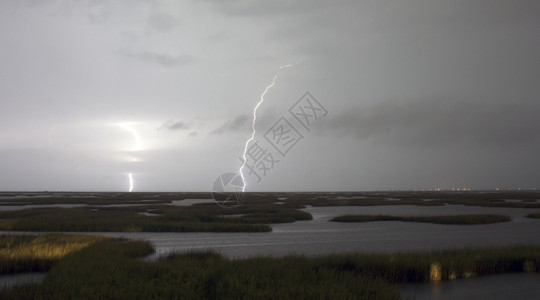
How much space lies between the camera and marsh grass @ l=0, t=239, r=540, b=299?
453 inches

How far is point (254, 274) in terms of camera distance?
13.5 m

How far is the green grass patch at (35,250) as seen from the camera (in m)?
16.4

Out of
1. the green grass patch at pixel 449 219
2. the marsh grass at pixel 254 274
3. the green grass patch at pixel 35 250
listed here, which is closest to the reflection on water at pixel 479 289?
the marsh grass at pixel 254 274

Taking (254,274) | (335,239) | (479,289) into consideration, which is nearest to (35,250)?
(254,274)

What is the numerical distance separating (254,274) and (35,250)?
38.8ft

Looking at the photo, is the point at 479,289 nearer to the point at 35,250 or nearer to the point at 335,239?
the point at 335,239

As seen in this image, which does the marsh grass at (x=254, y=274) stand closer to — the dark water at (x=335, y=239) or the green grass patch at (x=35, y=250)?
the green grass patch at (x=35, y=250)

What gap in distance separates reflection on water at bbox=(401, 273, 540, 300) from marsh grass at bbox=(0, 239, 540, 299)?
586mm

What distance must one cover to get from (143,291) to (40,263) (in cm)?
808

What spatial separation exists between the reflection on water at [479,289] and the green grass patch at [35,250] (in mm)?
15018

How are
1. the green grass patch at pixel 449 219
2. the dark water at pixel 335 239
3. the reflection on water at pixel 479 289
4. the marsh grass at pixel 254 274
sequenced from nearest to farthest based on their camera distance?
1. the marsh grass at pixel 254 274
2. the reflection on water at pixel 479 289
3. the dark water at pixel 335 239
4. the green grass patch at pixel 449 219

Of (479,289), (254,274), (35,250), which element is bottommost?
(479,289)

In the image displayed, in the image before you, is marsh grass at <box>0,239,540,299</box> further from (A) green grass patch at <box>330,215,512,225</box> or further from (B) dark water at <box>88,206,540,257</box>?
(A) green grass patch at <box>330,215,512,225</box>

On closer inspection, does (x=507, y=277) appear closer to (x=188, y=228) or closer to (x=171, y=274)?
(x=171, y=274)
